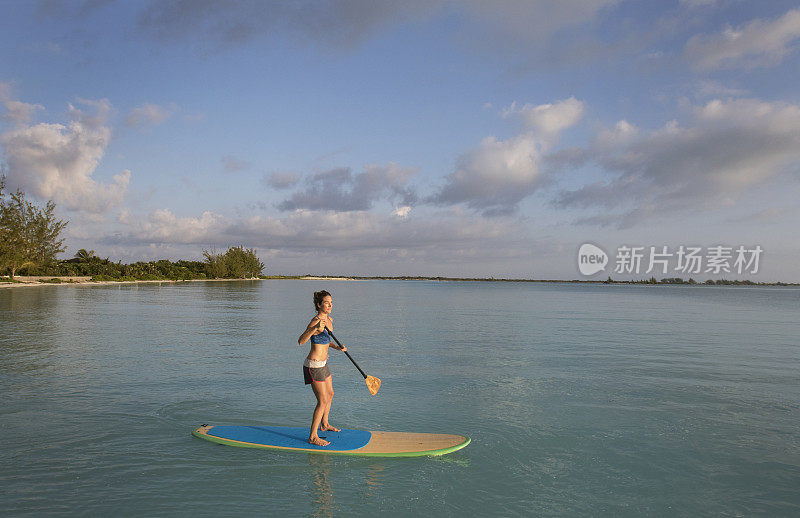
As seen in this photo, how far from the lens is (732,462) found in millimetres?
8258

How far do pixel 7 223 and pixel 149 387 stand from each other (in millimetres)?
82611

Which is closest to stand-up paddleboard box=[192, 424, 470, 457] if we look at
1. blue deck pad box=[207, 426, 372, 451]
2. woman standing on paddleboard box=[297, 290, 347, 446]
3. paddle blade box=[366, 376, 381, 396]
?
blue deck pad box=[207, 426, 372, 451]

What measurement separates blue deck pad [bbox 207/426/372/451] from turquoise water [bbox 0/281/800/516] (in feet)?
1.06

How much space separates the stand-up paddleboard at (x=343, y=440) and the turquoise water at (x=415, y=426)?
200 millimetres

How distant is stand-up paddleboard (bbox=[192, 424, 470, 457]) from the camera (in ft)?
26.5

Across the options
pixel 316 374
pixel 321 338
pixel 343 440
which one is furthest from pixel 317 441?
pixel 321 338

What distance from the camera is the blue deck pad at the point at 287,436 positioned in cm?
821

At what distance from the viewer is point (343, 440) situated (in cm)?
843

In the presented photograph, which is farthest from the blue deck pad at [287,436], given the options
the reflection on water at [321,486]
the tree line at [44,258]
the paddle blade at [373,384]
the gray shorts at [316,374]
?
the tree line at [44,258]

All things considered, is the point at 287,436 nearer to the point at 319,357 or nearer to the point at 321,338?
the point at 319,357

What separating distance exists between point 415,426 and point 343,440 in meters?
2.02

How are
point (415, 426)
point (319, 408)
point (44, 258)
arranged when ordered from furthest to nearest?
point (44, 258) → point (415, 426) → point (319, 408)

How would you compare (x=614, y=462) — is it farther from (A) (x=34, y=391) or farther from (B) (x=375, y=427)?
(A) (x=34, y=391)

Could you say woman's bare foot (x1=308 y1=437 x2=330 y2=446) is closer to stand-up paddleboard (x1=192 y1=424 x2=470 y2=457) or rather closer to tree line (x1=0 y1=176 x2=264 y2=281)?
stand-up paddleboard (x1=192 y1=424 x2=470 y2=457)
